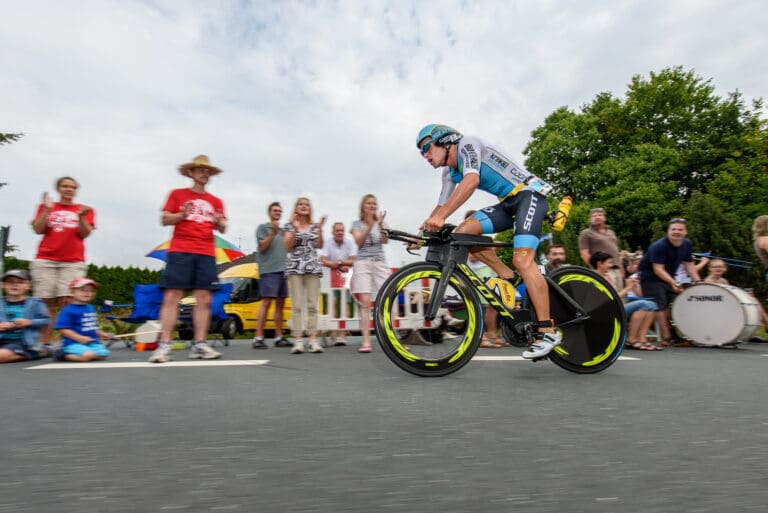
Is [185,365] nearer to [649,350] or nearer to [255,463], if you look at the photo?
[255,463]

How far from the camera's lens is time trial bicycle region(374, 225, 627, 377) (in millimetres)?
3836

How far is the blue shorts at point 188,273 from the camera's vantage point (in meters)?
5.55

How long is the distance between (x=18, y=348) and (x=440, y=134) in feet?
16.0

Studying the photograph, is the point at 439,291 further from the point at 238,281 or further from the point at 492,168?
the point at 238,281

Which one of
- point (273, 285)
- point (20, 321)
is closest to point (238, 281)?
point (273, 285)

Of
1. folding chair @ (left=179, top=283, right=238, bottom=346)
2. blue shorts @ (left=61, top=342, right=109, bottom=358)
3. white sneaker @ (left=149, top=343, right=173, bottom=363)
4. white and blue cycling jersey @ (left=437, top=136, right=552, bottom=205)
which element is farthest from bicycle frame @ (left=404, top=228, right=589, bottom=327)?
blue shorts @ (left=61, top=342, right=109, bottom=358)

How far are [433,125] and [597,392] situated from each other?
7.57 ft

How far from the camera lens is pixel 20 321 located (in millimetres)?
5645

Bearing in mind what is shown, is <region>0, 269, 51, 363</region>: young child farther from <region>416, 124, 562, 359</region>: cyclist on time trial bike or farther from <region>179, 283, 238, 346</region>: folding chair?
<region>416, 124, 562, 359</region>: cyclist on time trial bike

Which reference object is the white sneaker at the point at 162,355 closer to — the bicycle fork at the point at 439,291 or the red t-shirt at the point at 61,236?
the red t-shirt at the point at 61,236

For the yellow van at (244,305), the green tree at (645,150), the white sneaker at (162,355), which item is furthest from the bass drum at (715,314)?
the green tree at (645,150)

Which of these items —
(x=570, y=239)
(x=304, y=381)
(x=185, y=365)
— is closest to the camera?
(x=304, y=381)

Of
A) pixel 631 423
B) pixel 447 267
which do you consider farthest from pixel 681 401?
pixel 447 267

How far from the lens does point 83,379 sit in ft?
12.7
